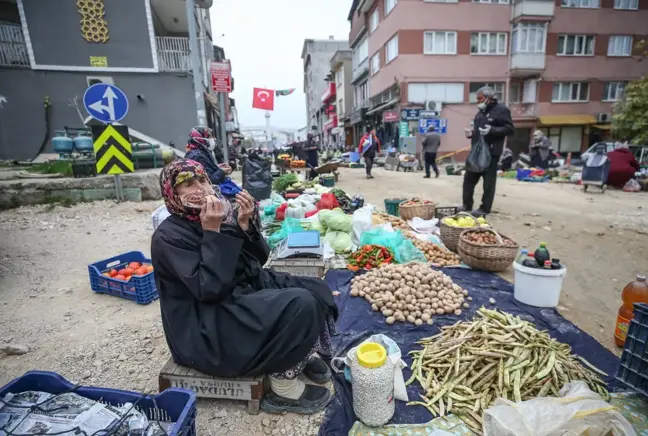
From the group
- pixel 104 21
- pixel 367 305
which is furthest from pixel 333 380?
pixel 104 21

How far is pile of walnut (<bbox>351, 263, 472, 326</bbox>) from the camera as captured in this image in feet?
9.78

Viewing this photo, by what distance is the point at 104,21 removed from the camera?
13.5m

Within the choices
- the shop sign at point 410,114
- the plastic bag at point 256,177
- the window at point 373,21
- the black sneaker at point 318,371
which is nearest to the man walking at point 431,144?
the plastic bag at point 256,177

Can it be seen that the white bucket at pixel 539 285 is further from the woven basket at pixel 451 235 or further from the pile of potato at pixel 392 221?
the pile of potato at pixel 392 221

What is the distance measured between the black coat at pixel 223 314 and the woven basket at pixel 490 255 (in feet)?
8.46

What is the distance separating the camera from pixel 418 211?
217 inches

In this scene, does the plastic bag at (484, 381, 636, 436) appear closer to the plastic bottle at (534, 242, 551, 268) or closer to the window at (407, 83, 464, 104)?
the plastic bottle at (534, 242, 551, 268)

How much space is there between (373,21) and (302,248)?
26816 mm

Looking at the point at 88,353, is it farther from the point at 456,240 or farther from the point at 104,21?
the point at 104,21

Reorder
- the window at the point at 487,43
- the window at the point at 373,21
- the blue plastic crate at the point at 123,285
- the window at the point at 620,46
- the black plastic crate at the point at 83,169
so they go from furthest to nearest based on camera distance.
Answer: the window at the point at 373,21 < the window at the point at 620,46 < the window at the point at 487,43 < the black plastic crate at the point at 83,169 < the blue plastic crate at the point at 123,285

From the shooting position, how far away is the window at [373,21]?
24791 mm

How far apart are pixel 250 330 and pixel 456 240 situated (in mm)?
3381

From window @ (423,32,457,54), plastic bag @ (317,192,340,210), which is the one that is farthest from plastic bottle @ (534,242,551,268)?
window @ (423,32,457,54)

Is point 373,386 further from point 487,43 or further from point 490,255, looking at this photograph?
point 487,43
